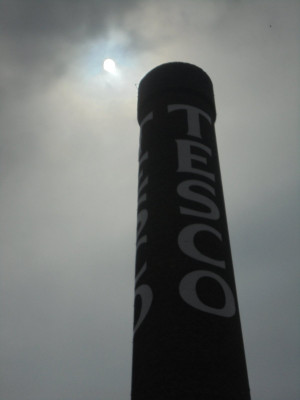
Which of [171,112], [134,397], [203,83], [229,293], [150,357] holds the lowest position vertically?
[134,397]

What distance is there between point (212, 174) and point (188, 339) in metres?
4.58

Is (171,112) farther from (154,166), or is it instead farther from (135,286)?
(135,286)

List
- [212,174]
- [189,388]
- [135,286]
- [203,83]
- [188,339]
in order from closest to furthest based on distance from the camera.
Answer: [189,388] < [188,339] < [135,286] < [212,174] < [203,83]

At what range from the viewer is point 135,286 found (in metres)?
10.6

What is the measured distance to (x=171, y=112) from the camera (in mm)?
12719

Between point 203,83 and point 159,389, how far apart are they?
9.22m

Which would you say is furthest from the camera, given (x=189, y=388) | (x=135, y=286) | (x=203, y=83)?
(x=203, y=83)

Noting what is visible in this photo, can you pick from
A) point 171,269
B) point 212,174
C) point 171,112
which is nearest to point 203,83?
point 171,112

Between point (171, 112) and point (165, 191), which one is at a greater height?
point (171, 112)

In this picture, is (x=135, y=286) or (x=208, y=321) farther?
(x=135, y=286)

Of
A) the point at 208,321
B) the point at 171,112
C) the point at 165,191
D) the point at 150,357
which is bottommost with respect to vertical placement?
the point at 150,357

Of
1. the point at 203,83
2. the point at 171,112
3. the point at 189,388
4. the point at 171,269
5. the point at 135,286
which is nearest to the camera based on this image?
the point at 189,388

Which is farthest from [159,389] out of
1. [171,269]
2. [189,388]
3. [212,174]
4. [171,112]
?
[171,112]

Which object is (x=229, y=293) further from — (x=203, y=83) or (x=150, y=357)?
(x=203, y=83)
